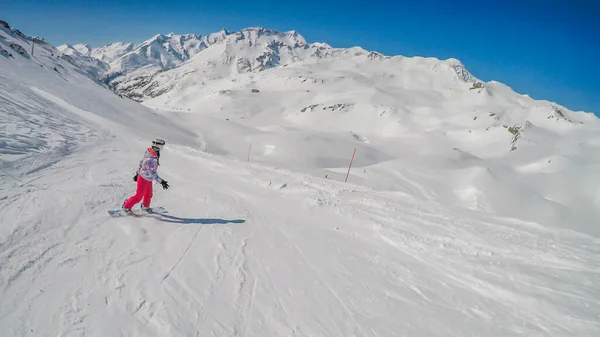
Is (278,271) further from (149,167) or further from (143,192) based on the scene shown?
(149,167)

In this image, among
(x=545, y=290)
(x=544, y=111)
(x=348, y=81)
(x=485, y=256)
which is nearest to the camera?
(x=545, y=290)

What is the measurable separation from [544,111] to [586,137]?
25028 millimetres

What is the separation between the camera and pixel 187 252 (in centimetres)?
601

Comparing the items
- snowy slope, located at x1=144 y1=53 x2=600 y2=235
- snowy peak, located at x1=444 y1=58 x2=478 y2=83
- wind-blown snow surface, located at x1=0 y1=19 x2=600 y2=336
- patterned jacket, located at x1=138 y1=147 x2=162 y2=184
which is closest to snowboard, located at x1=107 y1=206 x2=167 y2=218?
wind-blown snow surface, located at x1=0 y1=19 x2=600 y2=336

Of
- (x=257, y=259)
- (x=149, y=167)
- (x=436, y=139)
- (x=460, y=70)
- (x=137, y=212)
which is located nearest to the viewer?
(x=257, y=259)

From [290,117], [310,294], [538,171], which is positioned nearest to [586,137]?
[538,171]

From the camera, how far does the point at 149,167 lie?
24.9ft

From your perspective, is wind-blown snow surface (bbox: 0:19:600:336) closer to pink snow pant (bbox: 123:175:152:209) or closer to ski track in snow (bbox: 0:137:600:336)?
ski track in snow (bbox: 0:137:600:336)

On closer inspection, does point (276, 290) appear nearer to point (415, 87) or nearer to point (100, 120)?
point (100, 120)

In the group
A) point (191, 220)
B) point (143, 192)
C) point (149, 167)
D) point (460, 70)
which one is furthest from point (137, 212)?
point (460, 70)

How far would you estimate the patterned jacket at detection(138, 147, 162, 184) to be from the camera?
7.56 metres

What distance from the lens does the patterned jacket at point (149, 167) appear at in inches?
298

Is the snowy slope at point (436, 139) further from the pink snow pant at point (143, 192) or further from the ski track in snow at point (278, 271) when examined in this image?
the pink snow pant at point (143, 192)

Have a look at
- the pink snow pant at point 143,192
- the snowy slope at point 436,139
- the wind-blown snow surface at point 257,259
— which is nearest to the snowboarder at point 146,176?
the pink snow pant at point 143,192
